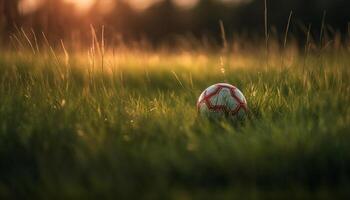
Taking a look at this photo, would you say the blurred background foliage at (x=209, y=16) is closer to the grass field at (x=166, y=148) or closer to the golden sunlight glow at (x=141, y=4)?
the golden sunlight glow at (x=141, y=4)

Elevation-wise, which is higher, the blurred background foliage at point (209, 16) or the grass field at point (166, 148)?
the blurred background foliage at point (209, 16)

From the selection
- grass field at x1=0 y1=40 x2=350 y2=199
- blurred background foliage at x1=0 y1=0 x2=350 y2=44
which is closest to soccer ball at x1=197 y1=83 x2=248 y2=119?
grass field at x1=0 y1=40 x2=350 y2=199

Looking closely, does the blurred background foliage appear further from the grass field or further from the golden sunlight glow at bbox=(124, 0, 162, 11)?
the grass field

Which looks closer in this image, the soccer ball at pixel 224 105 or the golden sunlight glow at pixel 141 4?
the soccer ball at pixel 224 105

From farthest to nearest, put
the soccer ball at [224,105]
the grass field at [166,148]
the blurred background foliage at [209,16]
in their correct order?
the blurred background foliage at [209,16], the soccer ball at [224,105], the grass field at [166,148]

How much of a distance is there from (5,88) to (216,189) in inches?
99.7

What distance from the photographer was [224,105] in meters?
3.92

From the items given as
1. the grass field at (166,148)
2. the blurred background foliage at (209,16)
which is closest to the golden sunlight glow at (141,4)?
the blurred background foliage at (209,16)

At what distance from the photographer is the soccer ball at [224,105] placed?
3898 mm

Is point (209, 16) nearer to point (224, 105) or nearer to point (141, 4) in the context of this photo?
point (141, 4)

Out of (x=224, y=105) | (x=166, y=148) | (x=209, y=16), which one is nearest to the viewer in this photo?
(x=166, y=148)

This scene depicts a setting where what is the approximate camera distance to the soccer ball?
153 inches

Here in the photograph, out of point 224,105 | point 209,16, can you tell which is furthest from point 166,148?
point 209,16

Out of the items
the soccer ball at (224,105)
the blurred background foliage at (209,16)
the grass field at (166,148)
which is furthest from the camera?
the blurred background foliage at (209,16)
